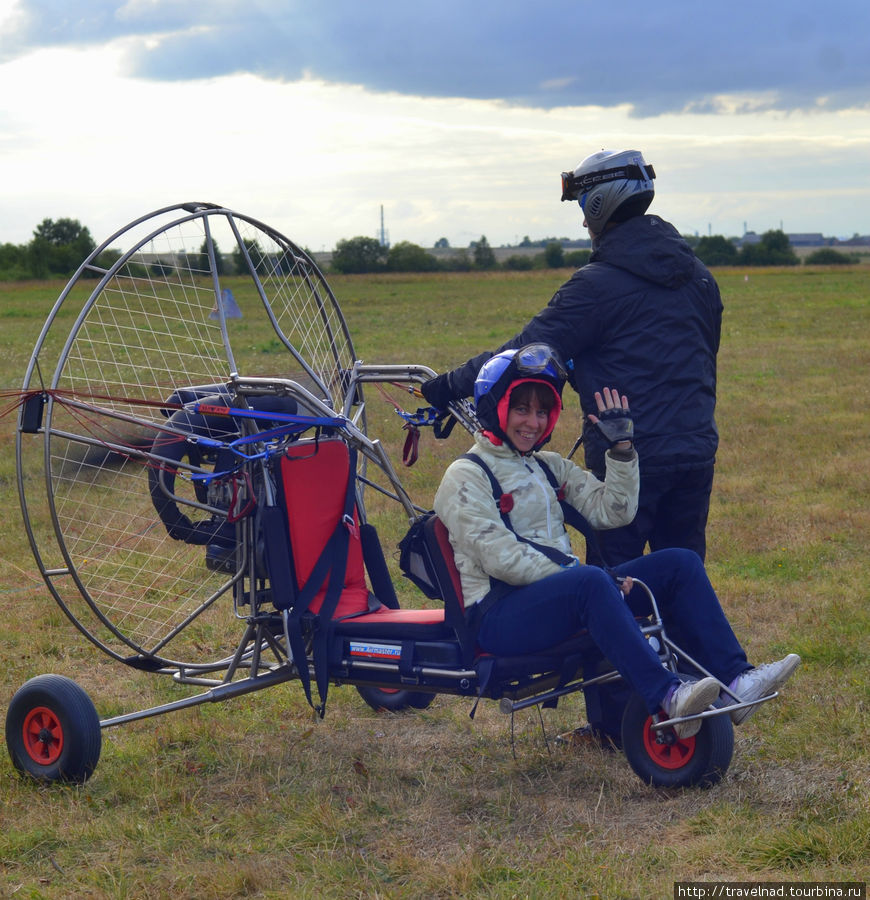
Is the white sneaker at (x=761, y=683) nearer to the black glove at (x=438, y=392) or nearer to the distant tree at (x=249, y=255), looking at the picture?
the black glove at (x=438, y=392)

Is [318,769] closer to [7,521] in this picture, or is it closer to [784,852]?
[784,852]

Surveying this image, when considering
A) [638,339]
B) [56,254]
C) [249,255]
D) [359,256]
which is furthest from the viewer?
[359,256]

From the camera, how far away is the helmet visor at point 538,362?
4.24m

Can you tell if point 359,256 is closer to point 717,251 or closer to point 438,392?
point 717,251

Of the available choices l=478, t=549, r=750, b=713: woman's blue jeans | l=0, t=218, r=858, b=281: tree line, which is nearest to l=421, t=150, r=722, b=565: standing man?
l=478, t=549, r=750, b=713: woman's blue jeans

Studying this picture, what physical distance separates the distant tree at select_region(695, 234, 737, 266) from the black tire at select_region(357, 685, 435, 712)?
237 ft

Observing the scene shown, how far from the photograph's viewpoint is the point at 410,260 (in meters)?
69.9

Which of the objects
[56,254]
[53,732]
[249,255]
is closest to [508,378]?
[249,255]

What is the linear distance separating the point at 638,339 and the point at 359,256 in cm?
6489

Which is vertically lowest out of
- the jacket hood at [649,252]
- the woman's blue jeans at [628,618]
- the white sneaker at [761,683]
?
Answer: the white sneaker at [761,683]

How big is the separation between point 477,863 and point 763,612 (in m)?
3.46

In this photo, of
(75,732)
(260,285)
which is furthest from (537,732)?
(260,285)

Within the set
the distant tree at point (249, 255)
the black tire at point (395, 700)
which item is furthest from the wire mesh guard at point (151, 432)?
the black tire at point (395, 700)

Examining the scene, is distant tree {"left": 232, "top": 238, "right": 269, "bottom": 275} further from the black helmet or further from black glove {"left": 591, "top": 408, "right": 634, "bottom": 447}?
black glove {"left": 591, "top": 408, "right": 634, "bottom": 447}
